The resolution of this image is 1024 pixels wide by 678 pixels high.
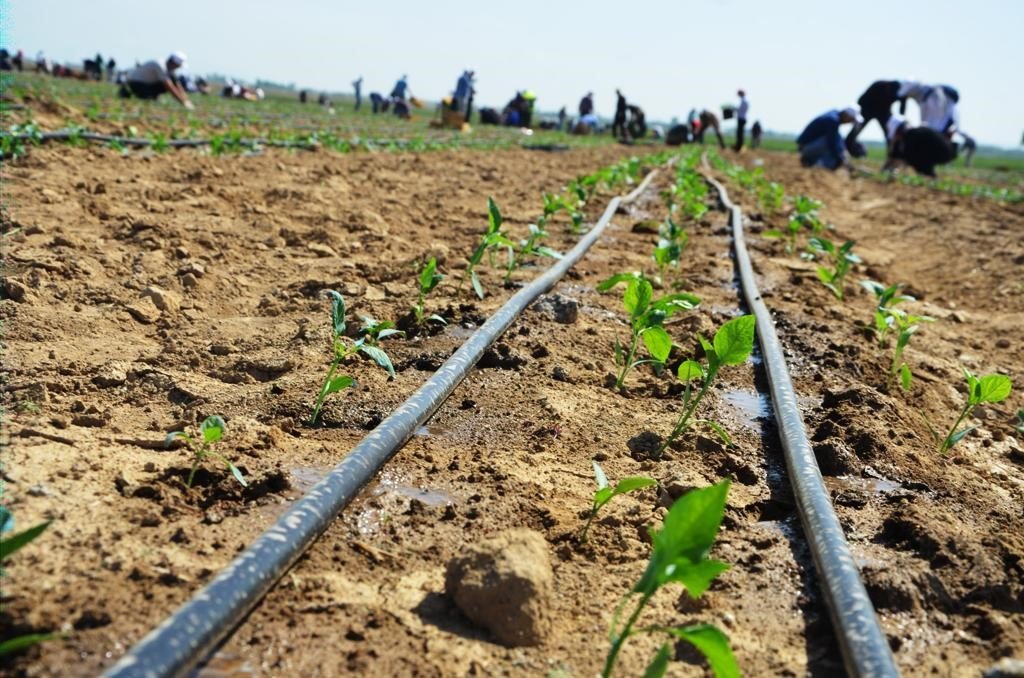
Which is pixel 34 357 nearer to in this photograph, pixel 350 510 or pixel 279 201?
pixel 350 510

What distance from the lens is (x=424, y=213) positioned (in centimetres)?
615

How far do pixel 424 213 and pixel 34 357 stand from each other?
3759 millimetres

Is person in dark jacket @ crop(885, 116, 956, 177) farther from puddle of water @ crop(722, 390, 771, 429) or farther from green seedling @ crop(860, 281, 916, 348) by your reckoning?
puddle of water @ crop(722, 390, 771, 429)

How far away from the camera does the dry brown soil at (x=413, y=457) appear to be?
5.19 feet

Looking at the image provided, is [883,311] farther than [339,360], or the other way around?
[883,311]

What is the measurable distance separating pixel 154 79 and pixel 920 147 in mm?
14671

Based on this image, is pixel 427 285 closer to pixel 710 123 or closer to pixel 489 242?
pixel 489 242

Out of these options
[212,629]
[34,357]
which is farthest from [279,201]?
[212,629]

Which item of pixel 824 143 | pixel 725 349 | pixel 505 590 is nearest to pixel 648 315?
pixel 725 349

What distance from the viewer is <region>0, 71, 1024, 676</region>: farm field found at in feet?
5.22

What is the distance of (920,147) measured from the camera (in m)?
17.2

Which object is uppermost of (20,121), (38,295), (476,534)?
(20,121)

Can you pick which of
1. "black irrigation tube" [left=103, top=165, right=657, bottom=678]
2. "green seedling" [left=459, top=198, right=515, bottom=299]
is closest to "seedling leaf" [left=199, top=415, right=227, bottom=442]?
"black irrigation tube" [left=103, top=165, right=657, bottom=678]

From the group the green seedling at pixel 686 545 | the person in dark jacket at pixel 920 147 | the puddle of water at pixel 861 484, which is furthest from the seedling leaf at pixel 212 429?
the person in dark jacket at pixel 920 147
